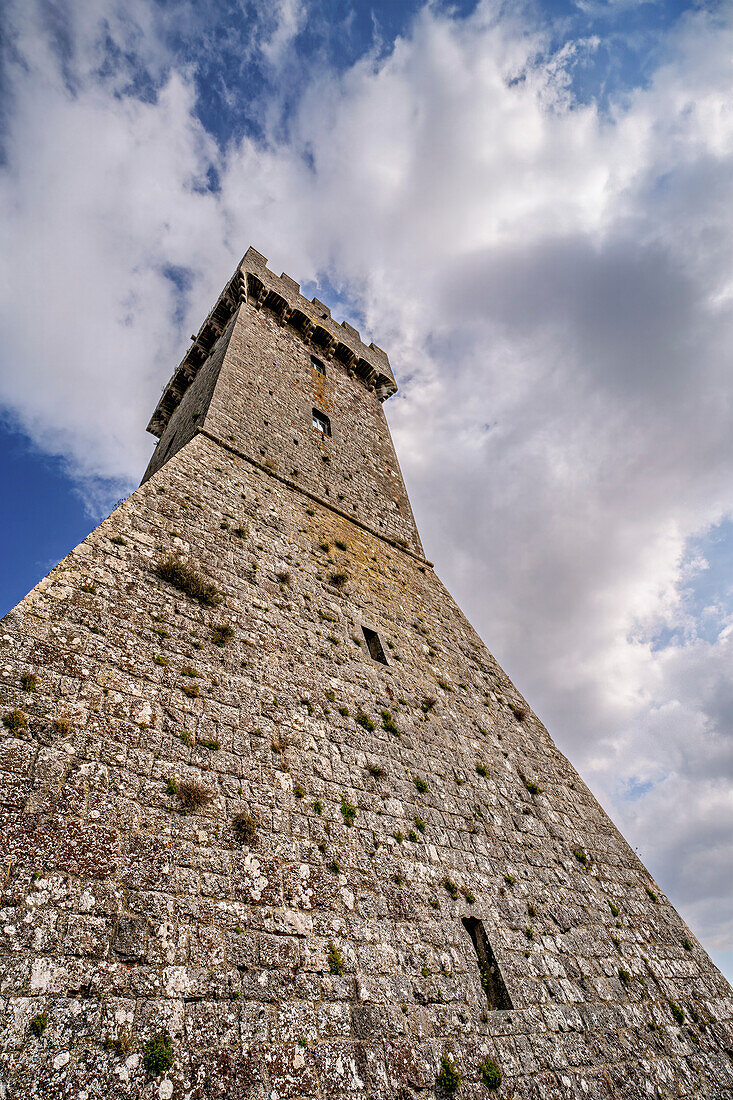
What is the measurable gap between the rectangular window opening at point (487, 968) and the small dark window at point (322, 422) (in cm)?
981

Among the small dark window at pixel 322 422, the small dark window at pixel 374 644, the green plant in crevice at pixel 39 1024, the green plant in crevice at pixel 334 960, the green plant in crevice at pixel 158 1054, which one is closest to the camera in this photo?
the green plant in crevice at pixel 39 1024

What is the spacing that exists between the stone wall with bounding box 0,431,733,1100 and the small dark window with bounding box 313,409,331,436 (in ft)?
14.7

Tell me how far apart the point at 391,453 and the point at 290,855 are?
36.9 ft

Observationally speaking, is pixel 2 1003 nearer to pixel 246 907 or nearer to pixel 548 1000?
pixel 246 907

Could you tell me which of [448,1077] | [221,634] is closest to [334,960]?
[448,1077]

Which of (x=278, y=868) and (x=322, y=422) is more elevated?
(x=322, y=422)

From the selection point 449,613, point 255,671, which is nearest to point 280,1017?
point 255,671

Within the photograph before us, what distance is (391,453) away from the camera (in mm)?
14172

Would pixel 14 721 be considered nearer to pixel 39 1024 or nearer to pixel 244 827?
pixel 39 1024

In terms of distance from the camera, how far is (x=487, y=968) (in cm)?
489

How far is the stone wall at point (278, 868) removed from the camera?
3090 mm

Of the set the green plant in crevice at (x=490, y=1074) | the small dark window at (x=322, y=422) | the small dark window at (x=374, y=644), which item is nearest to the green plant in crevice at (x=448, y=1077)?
the green plant in crevice at (x=490, y=1074)

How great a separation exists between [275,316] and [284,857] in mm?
13535

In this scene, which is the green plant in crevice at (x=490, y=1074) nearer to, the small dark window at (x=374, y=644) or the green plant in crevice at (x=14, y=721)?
the small dark window at (x=374, y=644)
